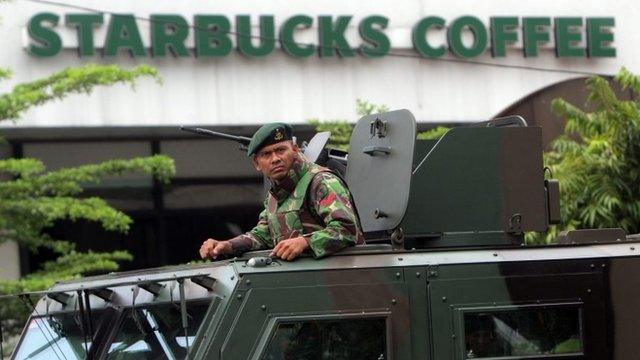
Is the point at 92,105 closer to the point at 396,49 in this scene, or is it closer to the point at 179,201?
the point at 179,201

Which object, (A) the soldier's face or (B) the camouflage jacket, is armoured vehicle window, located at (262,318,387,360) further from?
(A) the soldier's face

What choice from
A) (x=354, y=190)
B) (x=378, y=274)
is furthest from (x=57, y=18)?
(x=378, y=274)

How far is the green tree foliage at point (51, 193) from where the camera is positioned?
476 inches

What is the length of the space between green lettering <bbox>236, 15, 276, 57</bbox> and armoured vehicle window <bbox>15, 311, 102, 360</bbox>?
956cm

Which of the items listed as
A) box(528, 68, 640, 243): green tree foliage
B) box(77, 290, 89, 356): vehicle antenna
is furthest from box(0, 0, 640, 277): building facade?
box(77, 290, 89, 356): vehicle antenna

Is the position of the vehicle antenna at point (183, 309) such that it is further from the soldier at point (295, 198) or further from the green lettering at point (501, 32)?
the green lettering at point (501, 32)

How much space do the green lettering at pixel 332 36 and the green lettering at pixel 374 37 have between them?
20 centimetres

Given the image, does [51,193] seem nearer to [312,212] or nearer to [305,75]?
[305,75]

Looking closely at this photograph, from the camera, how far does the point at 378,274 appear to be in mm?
4965

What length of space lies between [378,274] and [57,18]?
10.4m

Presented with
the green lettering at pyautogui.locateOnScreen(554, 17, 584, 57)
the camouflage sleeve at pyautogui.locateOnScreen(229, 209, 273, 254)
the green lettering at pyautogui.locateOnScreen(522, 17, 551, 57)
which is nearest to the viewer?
the camouflage sleeve at pyautogui.locateOnScreen(229, 209, 273, 254)

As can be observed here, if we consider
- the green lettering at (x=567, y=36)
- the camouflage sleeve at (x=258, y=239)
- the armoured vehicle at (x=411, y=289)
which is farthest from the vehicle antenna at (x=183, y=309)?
the green lettering at (x=567, y=36)

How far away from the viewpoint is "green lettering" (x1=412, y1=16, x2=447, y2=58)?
15.7m

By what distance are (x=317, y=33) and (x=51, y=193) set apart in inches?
169
